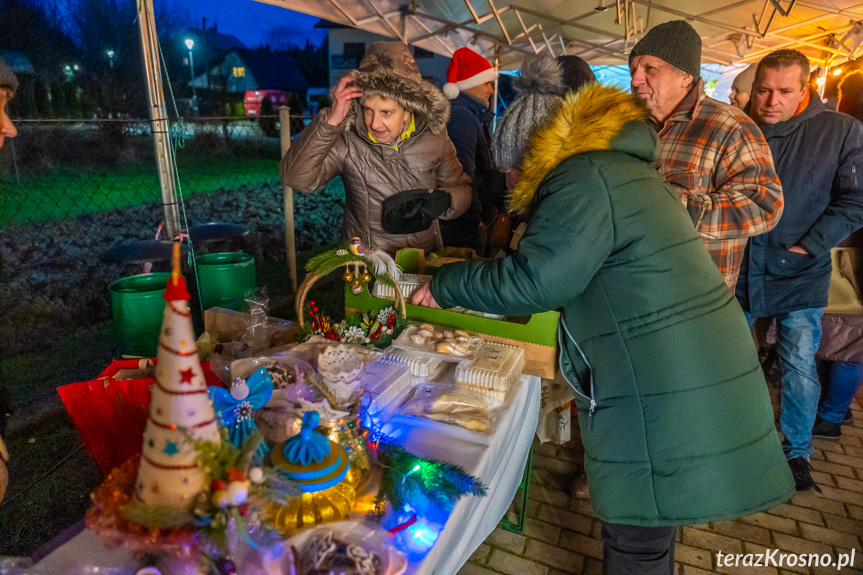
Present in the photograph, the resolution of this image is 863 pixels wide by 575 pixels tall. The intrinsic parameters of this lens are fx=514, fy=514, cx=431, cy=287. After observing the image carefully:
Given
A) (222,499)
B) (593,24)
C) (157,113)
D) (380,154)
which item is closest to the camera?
(222,499)

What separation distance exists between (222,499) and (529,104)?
1370 millimetres

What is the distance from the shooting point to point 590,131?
1.50 meters

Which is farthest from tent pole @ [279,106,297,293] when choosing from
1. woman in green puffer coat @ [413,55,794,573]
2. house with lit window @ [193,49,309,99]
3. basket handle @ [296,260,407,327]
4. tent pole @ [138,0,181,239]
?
house with lit window @ [193,49,309,99]

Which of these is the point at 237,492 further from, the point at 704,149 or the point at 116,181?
the point at 116,181

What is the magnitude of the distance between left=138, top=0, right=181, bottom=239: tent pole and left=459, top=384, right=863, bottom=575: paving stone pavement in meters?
2.48

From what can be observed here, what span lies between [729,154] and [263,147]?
37.2 ft

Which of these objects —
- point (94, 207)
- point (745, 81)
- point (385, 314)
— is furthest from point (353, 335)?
point (94, 207)

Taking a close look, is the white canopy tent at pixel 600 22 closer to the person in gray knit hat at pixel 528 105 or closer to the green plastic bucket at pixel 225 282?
the green plastic bucket at pixel 225 282

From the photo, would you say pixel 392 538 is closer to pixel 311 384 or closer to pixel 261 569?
pixel 261 569

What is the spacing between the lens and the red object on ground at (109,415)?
1248 mm

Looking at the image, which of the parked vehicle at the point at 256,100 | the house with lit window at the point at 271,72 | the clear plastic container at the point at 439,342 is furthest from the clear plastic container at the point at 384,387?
the house with lit window at the point at 271,72

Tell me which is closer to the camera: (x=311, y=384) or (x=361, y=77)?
(x=311, y=384)

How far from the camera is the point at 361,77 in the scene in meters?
2.39

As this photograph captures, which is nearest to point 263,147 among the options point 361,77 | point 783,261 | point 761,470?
point 361,77
